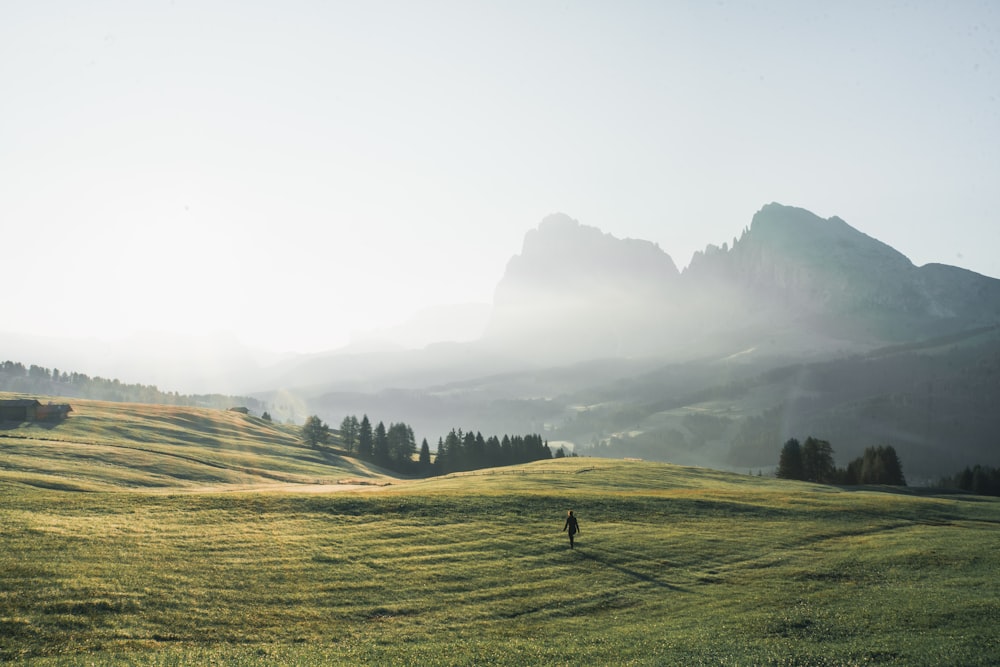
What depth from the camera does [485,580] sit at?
38094 mm

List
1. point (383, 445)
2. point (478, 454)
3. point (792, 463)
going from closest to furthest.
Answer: point (792, 463)
point (478, 454)
point (383, 445)

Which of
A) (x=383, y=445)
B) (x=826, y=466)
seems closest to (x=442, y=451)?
(x=383, y=445)

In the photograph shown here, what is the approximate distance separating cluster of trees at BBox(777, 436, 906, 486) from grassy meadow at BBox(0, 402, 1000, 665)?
244ft

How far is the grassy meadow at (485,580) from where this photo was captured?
27891 millimetres

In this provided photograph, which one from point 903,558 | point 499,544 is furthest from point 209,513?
point 903,558

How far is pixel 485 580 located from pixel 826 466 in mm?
128639

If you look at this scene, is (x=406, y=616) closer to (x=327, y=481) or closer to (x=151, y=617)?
(x=151, y=617)

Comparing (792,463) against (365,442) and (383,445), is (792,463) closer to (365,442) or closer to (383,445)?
(383,445)

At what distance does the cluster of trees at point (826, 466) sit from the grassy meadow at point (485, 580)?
74.5 metres

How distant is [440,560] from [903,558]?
34.2 meters

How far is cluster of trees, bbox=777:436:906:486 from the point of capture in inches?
5404

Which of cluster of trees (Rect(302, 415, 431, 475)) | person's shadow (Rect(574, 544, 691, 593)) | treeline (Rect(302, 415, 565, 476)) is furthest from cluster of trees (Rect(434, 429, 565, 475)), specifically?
person's shadow (Rect(574, 544, 691, 593))

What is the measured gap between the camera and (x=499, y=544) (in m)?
46.2

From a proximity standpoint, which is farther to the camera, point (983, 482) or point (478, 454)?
point (478, 454)
